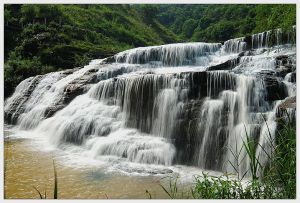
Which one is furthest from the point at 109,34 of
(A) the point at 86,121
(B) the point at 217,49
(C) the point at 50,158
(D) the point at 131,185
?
(D) the point at 131,185

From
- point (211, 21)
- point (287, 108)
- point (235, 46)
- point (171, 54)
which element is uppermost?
point (211, 21)

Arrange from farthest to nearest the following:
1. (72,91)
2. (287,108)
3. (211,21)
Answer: (211,21)
(72,91)
(287,108)

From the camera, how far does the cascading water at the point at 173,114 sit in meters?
8.07

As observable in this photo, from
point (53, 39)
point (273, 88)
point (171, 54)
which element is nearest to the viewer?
point (273, 88)

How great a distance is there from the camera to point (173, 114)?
9.00m

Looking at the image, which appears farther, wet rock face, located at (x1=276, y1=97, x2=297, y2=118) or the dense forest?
the dense forest

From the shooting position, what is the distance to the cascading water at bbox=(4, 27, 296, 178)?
807 cm

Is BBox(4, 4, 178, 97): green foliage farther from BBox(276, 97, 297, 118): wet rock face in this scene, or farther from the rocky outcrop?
BBox(276, 97, 297, 118): wet rock face

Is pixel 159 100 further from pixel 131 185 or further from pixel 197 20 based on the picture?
pixel 197 20

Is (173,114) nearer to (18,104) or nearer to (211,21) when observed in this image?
(18,104)

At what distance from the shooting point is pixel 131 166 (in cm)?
779

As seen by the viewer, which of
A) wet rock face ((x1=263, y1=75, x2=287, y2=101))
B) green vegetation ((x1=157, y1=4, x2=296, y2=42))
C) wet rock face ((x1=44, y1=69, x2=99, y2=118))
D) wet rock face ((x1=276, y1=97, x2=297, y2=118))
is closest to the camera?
wet rock face ((x1=276, y1=97, x2=297, y2=118))

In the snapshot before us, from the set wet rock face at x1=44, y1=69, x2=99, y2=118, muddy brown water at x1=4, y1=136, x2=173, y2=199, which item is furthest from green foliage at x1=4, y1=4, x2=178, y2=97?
muddy brown water at x1=4, y1=136, x2=173, y2=199

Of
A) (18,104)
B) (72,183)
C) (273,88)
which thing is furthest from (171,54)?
(72,183)
